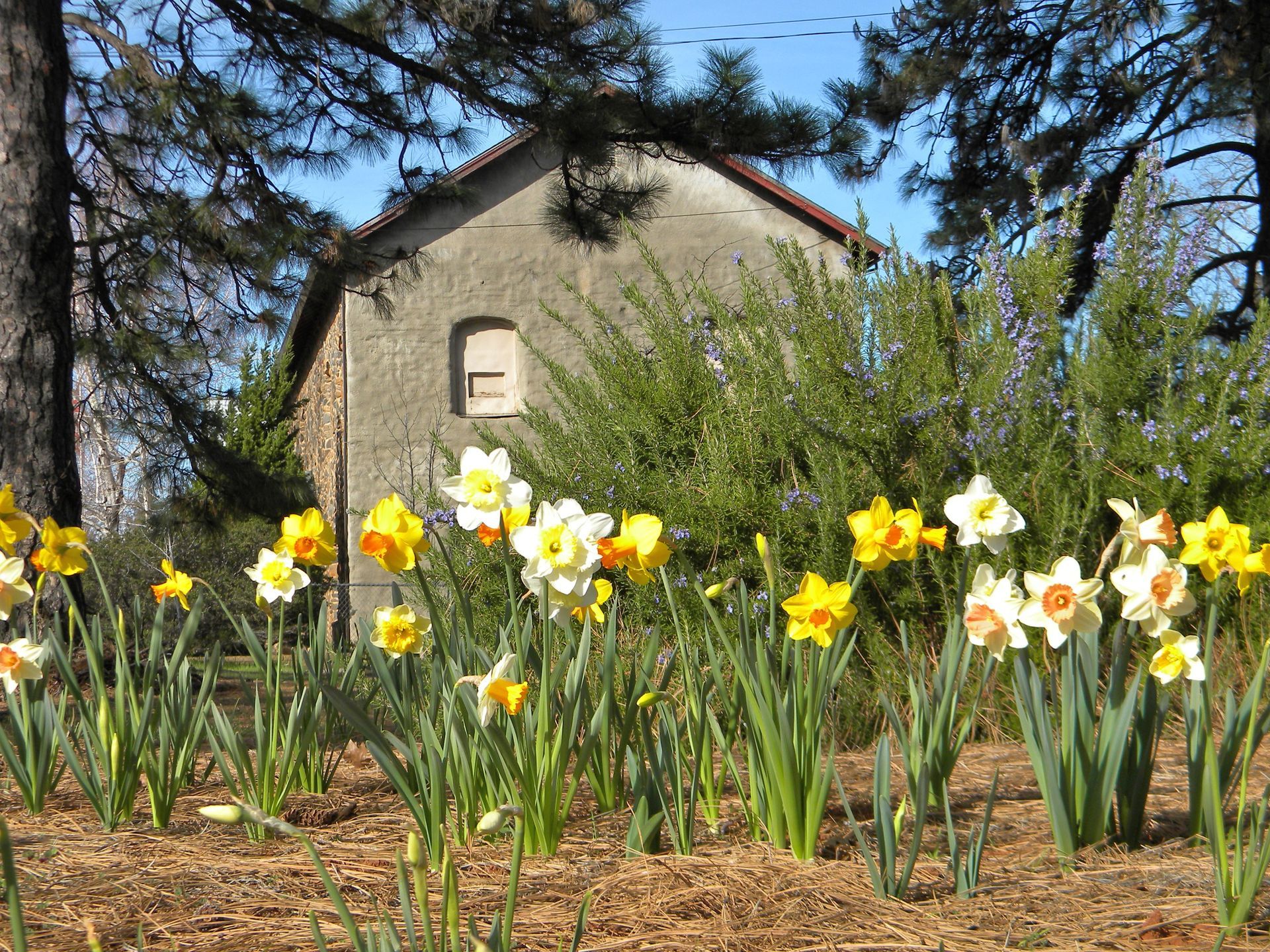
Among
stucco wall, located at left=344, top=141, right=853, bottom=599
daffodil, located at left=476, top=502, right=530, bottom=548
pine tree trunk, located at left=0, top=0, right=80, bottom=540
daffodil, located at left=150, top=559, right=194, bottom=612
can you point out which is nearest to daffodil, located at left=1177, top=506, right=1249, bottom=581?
daffodil, located at left=476, top=502, right=530, bottom=548

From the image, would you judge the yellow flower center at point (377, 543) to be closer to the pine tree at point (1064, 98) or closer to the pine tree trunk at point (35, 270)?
the pine tree trunk at point (35, 270)

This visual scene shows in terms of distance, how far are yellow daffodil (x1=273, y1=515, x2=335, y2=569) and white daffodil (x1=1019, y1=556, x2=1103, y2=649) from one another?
138cm

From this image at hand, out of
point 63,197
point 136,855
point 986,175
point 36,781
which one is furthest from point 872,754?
point 986,175

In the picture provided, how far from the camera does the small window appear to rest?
11953 mm

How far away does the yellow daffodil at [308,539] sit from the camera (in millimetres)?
2102

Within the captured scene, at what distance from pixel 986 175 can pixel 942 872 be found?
25.6 ft

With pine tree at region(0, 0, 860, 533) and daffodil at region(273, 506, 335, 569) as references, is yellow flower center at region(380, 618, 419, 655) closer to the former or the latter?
daffodil at region(273, 506, 335, 569)

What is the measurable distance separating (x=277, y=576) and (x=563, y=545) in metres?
0.93

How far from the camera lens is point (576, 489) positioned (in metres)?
4.88

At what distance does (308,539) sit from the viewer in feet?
6.99

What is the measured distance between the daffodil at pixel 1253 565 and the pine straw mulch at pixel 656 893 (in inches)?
19.6

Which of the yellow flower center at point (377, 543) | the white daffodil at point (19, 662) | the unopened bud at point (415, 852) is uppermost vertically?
the yellow flower center at point (377, 543)

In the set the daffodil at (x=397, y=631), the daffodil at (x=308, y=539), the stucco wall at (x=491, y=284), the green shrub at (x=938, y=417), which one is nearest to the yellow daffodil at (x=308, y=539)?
the daffodil at (x=308, y=539)

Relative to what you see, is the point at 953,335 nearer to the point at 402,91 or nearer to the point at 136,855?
the point at 402,91
